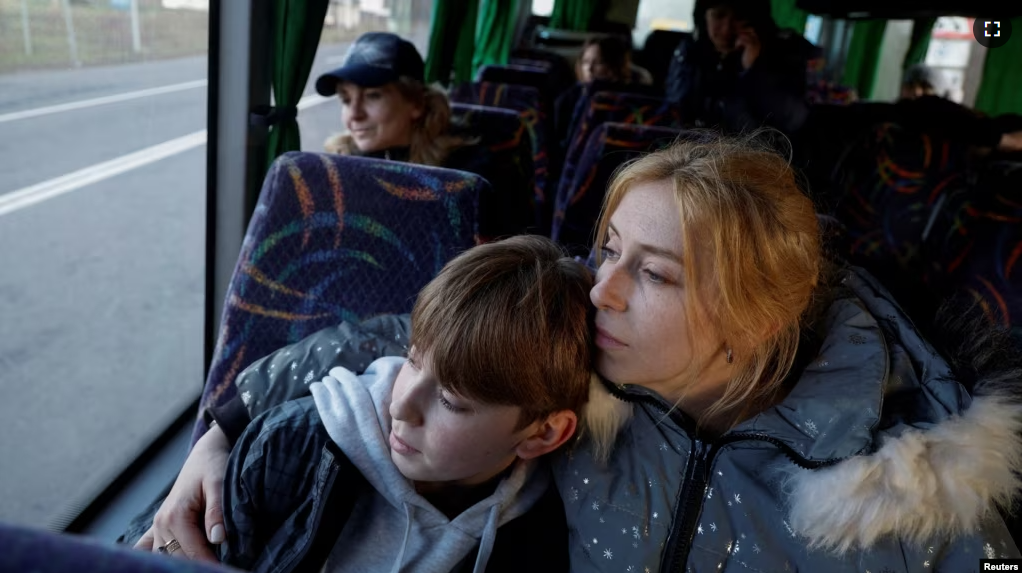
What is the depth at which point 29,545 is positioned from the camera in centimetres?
25

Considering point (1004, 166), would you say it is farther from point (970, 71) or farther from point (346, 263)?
point (970, 71)

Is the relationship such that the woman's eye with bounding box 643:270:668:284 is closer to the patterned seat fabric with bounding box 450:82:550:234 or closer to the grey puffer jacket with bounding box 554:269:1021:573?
the grey puffer jacket with bounding box 554:269:1021:573

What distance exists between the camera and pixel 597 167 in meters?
2.12

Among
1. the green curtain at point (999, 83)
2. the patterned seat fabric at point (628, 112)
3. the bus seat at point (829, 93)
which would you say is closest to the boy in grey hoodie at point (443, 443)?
the patterned seat fabric at point (628, 112)

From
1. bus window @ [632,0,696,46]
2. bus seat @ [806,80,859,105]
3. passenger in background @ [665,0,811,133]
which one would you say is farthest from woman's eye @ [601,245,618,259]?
bus window @ [632,0,696,46]

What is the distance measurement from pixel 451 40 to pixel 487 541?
352cm

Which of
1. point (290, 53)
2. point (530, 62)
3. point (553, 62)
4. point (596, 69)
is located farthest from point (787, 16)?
point (290, 53)

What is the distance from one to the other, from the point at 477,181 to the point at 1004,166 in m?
2.00

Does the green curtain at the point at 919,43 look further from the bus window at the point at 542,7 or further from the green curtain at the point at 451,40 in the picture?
the green curtain at the point at 451,40

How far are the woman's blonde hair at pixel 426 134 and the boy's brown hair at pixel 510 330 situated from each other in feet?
3.98

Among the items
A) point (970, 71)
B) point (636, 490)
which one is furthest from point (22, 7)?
point (970, 71)

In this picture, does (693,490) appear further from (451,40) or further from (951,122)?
(451,40)

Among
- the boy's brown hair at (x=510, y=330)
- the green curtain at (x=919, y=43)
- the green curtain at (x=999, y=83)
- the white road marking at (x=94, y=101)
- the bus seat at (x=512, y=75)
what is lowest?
the boy's brown hair at (x=510, y=330)

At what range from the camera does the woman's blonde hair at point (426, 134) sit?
2059 millimetres
